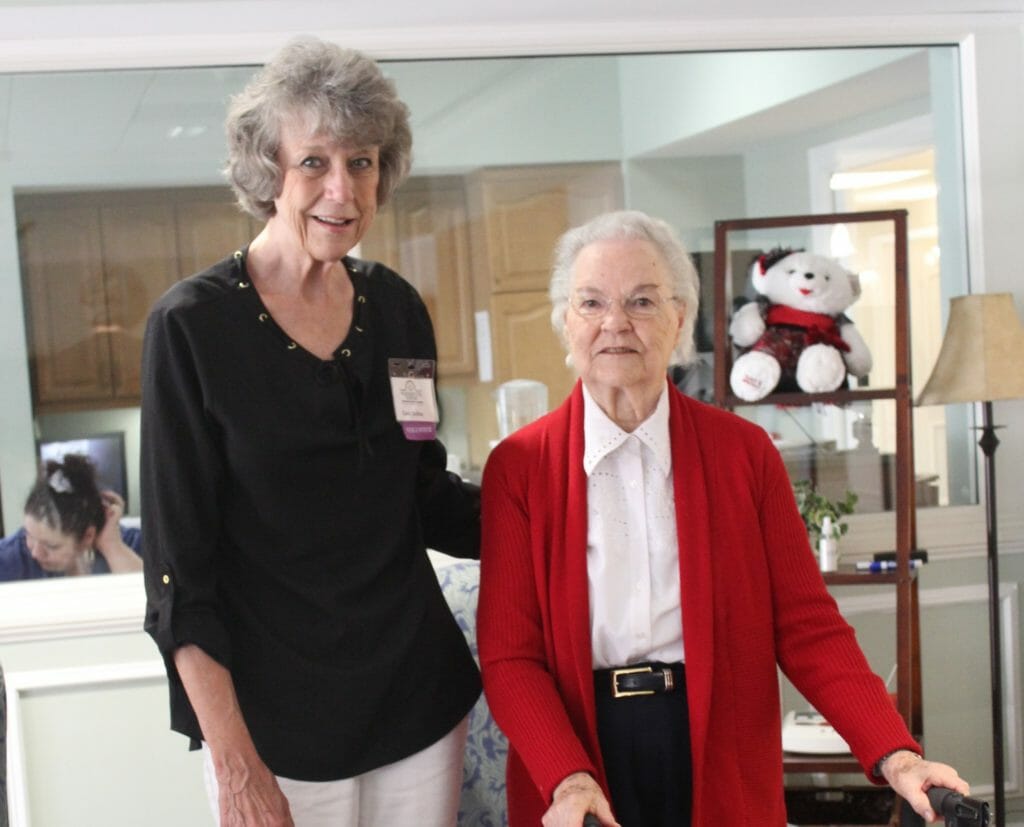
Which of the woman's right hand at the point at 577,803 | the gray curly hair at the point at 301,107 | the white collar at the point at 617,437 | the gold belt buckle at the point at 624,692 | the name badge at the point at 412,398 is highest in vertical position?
the gray curly hair at the point at 301,107

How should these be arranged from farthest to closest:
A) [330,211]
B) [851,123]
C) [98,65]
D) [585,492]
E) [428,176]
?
[851,123], [428,176], [98,65], [585,492], [330,211]

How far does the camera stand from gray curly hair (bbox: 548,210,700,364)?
1.98 m

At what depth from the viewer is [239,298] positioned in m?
1.66

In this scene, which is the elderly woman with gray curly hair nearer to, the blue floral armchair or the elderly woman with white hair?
the elderly woman with white hair

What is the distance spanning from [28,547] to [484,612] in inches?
66.5

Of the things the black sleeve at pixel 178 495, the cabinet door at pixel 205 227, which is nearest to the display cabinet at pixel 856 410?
the cabinet door at pixel 205 227

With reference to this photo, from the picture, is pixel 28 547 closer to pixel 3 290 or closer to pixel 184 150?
pixel 3 290

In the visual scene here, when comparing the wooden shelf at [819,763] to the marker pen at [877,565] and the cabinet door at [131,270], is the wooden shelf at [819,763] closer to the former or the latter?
the marker pen at [877,565]

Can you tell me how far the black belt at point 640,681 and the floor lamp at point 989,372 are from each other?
4.96 feet

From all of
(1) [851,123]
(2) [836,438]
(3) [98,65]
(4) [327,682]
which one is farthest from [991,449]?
(3) [98,65]

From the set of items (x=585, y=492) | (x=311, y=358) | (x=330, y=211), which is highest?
(x=330, y=211)

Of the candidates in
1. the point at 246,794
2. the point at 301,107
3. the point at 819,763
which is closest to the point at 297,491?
the point at 246,794

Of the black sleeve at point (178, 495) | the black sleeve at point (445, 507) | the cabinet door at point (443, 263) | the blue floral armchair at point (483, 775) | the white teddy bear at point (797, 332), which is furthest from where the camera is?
the cabinet door at point (443, 263)

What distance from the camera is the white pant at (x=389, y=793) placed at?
1699 mm
